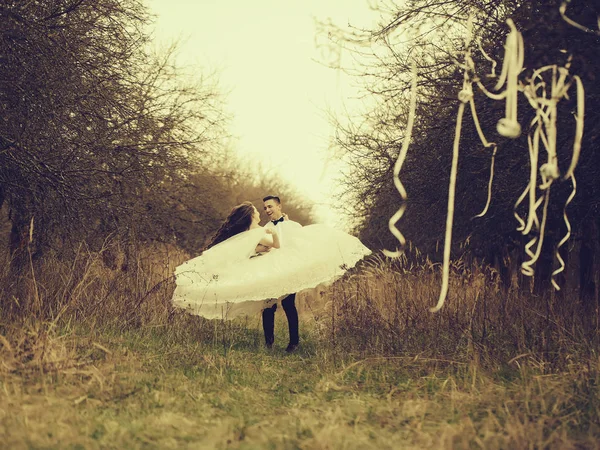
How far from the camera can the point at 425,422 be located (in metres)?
3.95

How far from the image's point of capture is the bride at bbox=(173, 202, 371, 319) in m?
6.61

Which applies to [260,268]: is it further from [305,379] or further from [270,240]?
[305,379]

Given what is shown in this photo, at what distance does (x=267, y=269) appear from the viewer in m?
6.68

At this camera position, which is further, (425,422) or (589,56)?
(589,56)

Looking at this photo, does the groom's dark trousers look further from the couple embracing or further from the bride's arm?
the bride's arm

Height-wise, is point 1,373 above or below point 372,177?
below

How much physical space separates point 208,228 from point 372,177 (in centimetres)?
1064

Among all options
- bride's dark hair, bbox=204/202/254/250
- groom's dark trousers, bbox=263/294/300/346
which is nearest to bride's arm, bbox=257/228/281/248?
groom's dark trousers, bbox=263/294/300/346

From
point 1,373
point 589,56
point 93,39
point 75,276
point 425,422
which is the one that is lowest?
point 425,422

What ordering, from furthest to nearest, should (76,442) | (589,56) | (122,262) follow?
(122,262) < (589,56) < (76,442)

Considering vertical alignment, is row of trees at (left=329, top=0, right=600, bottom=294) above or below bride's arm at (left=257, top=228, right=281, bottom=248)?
above

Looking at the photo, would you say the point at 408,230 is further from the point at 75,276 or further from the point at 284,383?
the point at 284,383

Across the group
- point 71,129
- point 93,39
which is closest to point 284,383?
point 71,129

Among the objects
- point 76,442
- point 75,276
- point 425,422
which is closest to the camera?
point 76,442
